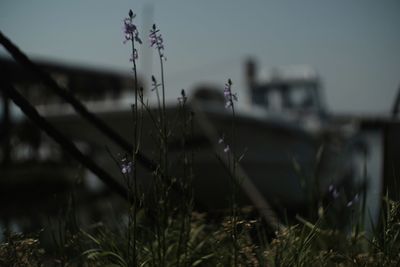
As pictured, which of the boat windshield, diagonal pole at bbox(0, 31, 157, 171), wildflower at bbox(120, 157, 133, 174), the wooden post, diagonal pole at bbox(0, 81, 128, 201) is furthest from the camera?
the wooden post

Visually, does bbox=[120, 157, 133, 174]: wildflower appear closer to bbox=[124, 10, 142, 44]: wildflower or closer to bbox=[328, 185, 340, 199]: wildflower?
bbox=[124, 10, 142, 44]: wildflower

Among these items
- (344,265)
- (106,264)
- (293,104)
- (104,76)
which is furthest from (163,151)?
(104,76)

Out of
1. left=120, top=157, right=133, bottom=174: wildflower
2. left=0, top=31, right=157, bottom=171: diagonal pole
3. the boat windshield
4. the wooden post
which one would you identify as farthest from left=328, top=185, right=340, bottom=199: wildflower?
the wooden post

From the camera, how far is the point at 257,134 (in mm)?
8453

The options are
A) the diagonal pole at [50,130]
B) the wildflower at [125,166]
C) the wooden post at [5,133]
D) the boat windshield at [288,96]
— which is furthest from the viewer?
the wooden post at [5,133]

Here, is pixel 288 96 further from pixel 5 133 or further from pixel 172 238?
pixel 172 238

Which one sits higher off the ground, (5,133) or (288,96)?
(288,96)

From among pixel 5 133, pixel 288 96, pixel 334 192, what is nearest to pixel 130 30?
pixel 334 192

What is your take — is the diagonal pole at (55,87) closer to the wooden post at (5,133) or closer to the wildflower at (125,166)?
the wildflower at (125,166)

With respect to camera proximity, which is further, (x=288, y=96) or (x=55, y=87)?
(x=288, y=96)

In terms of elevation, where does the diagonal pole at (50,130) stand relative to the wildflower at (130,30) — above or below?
below

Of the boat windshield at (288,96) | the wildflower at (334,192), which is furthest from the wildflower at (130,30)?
the boat windshield at (288,96)

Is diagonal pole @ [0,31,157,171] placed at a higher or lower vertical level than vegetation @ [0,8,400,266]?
higher

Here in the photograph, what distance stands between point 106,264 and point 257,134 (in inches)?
263
